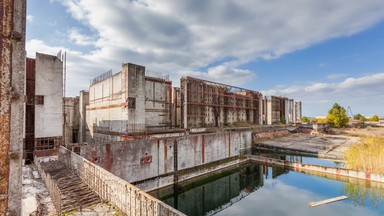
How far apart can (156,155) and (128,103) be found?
506 cm

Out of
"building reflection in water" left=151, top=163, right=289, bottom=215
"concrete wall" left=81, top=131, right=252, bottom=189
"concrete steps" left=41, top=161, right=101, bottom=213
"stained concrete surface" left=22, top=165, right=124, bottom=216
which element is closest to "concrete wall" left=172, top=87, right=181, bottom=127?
"concrete wall" left=81, top=131, right=252, bottom=189

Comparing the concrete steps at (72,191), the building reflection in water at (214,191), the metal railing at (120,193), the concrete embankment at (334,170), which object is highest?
the metal railing at (120,193)

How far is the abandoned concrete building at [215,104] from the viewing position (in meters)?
22.1

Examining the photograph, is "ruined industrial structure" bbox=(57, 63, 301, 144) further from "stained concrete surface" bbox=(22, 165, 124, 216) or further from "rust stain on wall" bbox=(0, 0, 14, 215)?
"rust stain on wall" bbox=(0, 0, 14, 215)

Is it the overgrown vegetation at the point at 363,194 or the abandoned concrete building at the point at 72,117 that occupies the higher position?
the abandoned concrete building at the point at 72,117

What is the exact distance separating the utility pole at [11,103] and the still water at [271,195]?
965 centimetres

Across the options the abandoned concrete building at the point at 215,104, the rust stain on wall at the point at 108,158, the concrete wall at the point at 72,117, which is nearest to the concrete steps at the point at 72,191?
the rust stain on wall at the point at 108,158

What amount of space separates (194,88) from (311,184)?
14.7 m

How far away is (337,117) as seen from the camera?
44.9 metres

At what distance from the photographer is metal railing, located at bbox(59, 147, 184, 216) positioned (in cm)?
416

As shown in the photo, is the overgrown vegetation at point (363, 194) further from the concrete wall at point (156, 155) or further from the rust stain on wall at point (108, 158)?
the rust stain on wall at point (108, 158)

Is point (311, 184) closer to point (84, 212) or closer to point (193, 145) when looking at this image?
point (193, 145)

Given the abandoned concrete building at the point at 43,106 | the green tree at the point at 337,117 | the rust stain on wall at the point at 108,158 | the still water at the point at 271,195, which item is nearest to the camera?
the abandoned concrete building at the point at 43,106

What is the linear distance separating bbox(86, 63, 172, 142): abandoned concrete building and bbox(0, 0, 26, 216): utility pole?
12.7 m
